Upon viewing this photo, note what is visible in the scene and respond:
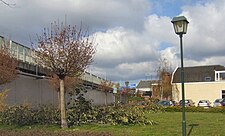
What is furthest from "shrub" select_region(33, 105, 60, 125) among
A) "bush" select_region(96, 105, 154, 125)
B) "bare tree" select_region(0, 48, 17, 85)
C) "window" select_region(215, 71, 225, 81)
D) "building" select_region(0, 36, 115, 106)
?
"window" select_region(215, 71, 225, 81)

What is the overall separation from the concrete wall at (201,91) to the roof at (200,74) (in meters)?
Result: 1.55

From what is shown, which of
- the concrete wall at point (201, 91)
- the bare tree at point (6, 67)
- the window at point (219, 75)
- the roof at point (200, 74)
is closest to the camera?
the bare tree at point (6, 67)

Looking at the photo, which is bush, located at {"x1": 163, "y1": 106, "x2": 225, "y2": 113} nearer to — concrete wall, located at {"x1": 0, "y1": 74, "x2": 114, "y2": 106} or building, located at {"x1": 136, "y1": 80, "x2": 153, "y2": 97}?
concrete wall, located at {"x1": 0, "y1": 74, "x2": 114, "y2": 106}

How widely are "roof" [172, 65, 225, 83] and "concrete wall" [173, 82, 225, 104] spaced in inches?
61.2

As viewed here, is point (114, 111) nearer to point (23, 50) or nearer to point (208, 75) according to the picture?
point (23, 50)

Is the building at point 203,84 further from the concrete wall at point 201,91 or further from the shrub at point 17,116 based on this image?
the shrub at point 17,116

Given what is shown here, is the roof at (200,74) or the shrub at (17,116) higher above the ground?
the roof at (200,74)

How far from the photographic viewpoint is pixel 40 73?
3297cm

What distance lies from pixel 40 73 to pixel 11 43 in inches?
345

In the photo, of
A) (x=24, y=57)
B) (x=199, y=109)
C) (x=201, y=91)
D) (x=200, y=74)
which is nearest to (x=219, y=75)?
(x=200, y=74)

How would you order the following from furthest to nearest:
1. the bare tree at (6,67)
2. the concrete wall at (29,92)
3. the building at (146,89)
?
1. the building at (146,89)
2. the concrete wall at (29,92)
3. the bare tree at (6,67)

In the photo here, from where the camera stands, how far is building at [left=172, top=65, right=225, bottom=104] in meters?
61.3

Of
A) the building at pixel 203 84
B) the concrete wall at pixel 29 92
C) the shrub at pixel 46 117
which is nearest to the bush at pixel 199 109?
the concrete wall at pixel 29 92

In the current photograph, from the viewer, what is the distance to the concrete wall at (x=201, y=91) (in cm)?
6112
